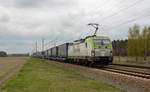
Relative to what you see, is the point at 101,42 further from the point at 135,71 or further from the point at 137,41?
the point at 137,41

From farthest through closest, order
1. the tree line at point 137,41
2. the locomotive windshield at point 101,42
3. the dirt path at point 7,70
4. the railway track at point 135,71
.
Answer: the tree line at point 137,41, the locomotive windshield at point 101,42, the dirt path at point 7,70, the railway track at point 135,71

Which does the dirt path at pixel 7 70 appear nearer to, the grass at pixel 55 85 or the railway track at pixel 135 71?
the grass at pixel 55 85

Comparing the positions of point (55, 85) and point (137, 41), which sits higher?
point (137, 41)

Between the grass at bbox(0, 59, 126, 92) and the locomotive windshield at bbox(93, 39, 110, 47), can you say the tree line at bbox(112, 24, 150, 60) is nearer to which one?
the locomotive windshield at bbox(93, 39, 110, 47)

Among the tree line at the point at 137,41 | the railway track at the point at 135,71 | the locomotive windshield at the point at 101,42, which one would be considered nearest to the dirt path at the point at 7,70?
the railway track at the point at 135,71

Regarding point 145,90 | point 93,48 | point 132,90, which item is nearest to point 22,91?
point 132,90

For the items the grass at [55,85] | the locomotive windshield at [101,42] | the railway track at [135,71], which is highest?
the locomotive windshield at [101,42]

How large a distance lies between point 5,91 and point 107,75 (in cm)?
772

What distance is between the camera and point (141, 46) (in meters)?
45.5

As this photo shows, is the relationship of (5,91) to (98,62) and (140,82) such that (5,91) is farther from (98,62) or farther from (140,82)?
(98,62)

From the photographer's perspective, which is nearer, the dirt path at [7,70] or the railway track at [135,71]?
the railway track at [135,71]

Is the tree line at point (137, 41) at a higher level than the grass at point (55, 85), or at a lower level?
higher

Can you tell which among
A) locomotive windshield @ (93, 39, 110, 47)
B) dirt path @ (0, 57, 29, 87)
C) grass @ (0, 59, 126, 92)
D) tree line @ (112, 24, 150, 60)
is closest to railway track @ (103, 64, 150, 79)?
grass @ (0, 59, 126, 92)

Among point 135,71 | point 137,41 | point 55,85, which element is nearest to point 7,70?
point 55,85
